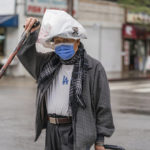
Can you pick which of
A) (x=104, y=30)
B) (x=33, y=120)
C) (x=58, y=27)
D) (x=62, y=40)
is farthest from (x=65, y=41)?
(x=104, y=30)

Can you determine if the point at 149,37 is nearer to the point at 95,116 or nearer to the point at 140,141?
the point at 140,141

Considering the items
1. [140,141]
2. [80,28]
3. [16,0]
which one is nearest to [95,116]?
[80,28]

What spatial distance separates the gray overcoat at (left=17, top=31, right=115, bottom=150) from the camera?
11.5ft

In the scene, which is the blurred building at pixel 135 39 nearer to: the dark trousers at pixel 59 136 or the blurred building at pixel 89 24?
the blurred building at pixel 89 24

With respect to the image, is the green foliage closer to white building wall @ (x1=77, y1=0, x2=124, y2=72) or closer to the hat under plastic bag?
white building wall @ (x1=77, y1=0, x2=124, y2=72)

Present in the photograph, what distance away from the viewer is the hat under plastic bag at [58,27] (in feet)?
11.5

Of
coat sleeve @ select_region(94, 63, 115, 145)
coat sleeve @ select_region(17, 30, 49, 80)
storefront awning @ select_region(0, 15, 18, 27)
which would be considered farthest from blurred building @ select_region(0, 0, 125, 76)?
coat sleeve @ select_region(94, 63, 115, 145)

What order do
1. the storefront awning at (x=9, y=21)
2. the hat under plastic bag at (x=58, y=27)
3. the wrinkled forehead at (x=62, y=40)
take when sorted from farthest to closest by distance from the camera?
the storefront awning at (x=9, y=21) → the wrinkled forehead at (x=62, y=40) → the hat under plastic bag at (x=58, y=27)

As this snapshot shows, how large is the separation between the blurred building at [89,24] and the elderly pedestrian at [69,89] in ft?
63.0

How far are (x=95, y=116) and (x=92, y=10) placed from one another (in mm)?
23795

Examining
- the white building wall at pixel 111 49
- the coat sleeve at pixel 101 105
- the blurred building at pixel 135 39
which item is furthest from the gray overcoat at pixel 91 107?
the blurred building at pixel 135 39

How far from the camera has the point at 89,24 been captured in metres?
26.6

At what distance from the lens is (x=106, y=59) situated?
27906 mm

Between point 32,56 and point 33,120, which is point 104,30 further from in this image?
point 32,56
